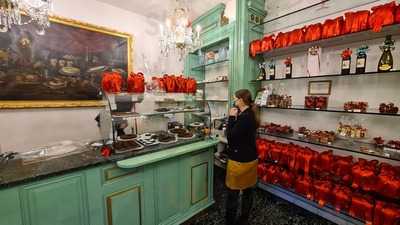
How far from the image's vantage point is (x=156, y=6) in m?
3.23

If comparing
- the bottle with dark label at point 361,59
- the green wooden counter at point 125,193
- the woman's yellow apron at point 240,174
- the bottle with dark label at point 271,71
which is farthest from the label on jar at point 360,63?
the green wooden counter at point 125,193

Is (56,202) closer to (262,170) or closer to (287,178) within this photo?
(262,170)

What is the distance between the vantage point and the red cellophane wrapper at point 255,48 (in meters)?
2.69

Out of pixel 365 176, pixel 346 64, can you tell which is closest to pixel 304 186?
pixel 365 176

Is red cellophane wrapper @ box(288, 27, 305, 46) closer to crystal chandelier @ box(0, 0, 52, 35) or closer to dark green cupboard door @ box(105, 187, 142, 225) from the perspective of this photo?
dark green cupboard door @ box(105, 187, 142, 225)

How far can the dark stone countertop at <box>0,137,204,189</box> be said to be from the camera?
4.04 ft

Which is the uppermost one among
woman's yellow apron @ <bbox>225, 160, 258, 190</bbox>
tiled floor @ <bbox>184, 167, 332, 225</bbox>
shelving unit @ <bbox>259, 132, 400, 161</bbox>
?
shelving unit @ <bbox>259, 132, 400, 161</bbox>

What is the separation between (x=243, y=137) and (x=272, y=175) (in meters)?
1.15

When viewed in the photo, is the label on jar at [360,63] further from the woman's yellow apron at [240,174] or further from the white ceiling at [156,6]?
the white ceiling at [156,6]

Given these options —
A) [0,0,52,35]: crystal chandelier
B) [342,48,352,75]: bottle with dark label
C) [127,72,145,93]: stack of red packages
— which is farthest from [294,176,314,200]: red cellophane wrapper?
[0,0,52,35]: crystal chandelier

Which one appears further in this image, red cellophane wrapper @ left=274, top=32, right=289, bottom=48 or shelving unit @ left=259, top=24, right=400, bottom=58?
red cellophane wrapper @ left=274, top=32, right=289, bottom=48

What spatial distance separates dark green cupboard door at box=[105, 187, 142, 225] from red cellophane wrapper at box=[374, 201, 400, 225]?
7.64 feet

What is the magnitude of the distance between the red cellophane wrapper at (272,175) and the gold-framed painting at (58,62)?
2.99 meters

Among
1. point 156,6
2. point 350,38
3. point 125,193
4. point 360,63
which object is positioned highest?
point 156,6
